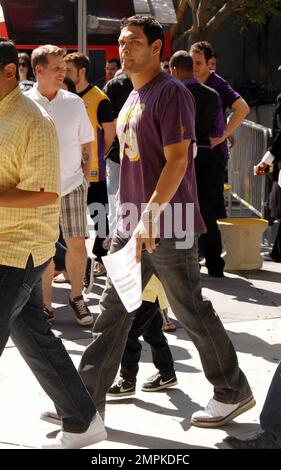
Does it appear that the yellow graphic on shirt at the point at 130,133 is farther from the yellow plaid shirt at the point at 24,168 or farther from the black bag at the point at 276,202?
the black bag at the point at 276,202

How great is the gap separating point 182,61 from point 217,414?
375cm

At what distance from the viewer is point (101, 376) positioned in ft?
14.8

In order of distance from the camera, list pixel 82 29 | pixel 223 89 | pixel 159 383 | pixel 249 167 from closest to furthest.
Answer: pixel 159 383 < pixel 223 89 < pixel 82 29 < pixel 249 167

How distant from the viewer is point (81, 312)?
6.71 m

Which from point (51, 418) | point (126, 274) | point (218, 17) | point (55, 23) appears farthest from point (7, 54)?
point (218, 17)

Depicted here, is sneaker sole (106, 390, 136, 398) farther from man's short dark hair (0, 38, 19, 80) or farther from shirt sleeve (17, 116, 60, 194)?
man's short dark hair (0, 38, 19, 80)

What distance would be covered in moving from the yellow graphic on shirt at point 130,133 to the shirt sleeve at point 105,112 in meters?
3.26

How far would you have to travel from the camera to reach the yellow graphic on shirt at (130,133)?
443cm

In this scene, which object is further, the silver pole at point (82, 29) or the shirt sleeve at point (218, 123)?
the silver pole at point (82, 29)

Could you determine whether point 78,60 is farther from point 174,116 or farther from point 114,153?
point 174,116

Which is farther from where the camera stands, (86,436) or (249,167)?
(249,167)

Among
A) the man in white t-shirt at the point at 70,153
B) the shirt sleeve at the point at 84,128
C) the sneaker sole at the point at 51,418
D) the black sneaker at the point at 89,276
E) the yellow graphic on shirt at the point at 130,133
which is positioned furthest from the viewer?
the black sneaker at the point at 89,276

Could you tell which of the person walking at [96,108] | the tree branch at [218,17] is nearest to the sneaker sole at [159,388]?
the person walking at [96,108]

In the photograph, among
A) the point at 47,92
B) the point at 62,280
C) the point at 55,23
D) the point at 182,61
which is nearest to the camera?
the point at 47,92
